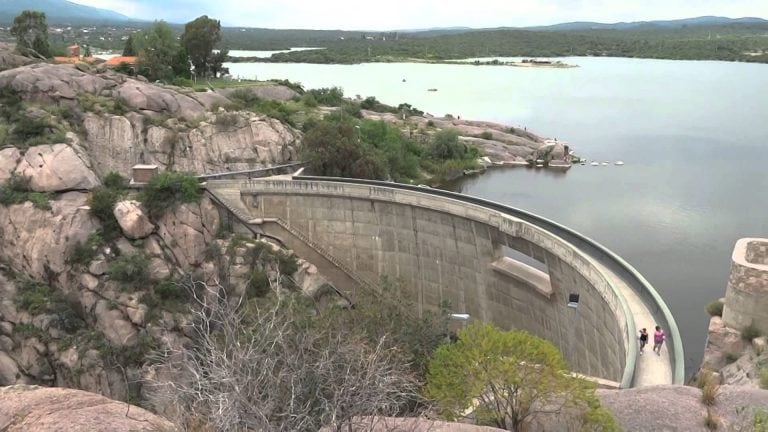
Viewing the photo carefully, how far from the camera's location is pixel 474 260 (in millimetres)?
28906

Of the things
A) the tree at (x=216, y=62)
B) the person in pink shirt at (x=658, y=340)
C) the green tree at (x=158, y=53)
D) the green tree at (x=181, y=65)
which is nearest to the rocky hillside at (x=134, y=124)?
the green tree at (x=158, y=53)

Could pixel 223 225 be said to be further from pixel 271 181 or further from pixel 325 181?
pixel 325 181

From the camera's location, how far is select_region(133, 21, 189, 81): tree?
53031 millimetres

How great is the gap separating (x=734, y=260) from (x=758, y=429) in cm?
1246

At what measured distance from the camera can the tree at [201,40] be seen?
59.6m

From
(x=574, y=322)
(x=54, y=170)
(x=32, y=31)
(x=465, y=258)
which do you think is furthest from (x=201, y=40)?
(x=574, y=322)

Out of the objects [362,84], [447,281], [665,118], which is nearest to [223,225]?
[447,281]

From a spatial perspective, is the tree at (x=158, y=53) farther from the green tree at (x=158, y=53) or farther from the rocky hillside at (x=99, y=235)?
the rocky hillside at (x=99, y=235)

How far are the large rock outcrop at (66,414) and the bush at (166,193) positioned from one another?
22.9m

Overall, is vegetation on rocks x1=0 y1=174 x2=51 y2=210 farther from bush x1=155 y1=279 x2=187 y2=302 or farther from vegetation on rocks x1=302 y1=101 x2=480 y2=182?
vegetation on rocks x1=302 y1=101 x2=480 y2=182

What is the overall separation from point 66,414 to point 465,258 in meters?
21.6

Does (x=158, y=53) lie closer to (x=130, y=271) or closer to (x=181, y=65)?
(x=181, y=65)

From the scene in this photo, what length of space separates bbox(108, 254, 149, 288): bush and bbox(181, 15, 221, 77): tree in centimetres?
3545

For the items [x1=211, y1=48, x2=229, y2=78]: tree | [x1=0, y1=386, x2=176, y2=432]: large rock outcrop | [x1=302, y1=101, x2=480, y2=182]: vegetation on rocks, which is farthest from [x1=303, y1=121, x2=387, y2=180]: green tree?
[x1=0, y1=386, x2=176, y2=432]: large rock outcrop
